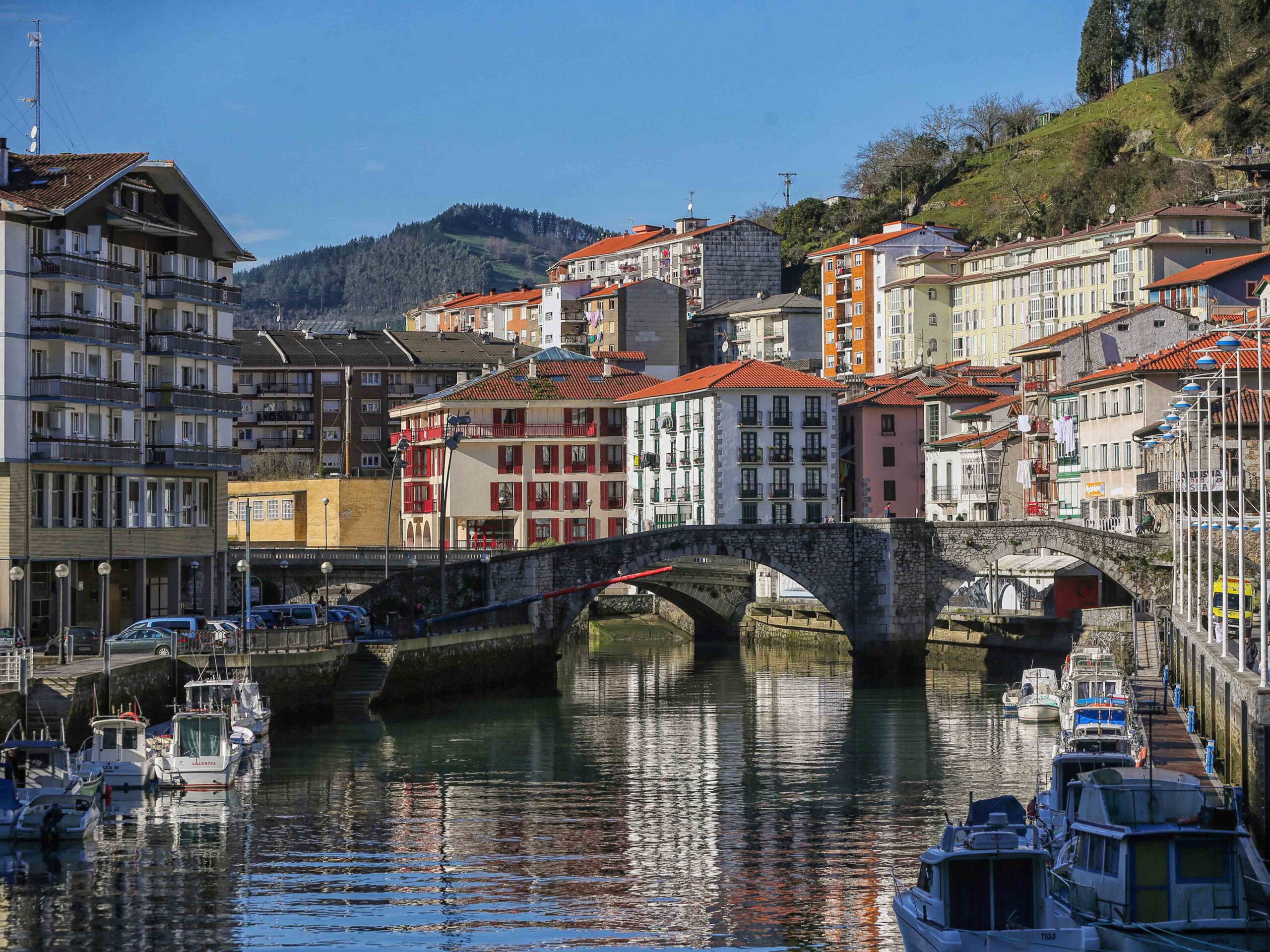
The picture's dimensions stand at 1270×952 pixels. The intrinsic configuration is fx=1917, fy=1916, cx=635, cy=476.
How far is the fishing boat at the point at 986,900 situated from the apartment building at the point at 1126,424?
168 ft

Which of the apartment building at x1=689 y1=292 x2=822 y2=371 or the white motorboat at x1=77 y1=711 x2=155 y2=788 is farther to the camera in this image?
the apartment building at x1=689 y1=292 x2=822 y2=371

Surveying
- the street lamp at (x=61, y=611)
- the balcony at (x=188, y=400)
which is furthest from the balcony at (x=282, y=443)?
the street lamp at (x=61, y=611)

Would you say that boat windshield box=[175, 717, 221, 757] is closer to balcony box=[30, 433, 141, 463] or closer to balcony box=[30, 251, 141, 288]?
balcony box=[30, 433, 141, 463]

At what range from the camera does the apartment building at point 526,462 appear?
112 metres

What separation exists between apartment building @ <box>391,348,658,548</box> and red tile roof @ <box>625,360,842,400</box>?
4.54m

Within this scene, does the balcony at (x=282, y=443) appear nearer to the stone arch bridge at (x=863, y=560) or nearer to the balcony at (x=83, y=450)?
the stone arch bridge at (x=863, y=560)

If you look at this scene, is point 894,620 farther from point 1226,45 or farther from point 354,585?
point 1226,45

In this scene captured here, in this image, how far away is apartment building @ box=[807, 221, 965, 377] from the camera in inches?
6299

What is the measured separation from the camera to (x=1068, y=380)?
104938mm

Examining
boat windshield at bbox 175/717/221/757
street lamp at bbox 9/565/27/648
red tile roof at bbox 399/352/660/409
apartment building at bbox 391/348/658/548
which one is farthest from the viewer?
red tile roof at bbox 399/352/660/409

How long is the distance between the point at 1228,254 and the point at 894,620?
5468cm

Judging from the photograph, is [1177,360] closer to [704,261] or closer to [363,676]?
[363,676]

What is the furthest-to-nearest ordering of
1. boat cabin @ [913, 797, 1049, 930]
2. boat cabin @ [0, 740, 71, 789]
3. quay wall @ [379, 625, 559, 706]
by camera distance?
quay wall @ [379, 625, 559, 706], boat cabin @ [0, 740, 71, 789], boat cabin @ [913, 797, 1049, 930]

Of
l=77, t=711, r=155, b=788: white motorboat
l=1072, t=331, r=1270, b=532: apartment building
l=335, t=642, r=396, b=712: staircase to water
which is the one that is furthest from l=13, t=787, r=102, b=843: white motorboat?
l=1072, t=331, r=1270, b=532: apartment building
